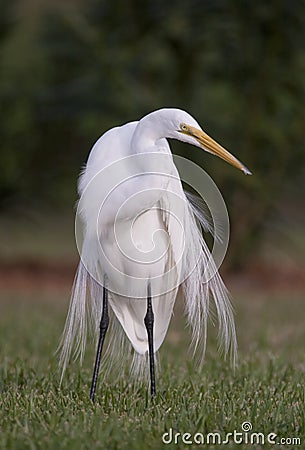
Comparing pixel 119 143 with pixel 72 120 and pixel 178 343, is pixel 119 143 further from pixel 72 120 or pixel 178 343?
pixel 72 120

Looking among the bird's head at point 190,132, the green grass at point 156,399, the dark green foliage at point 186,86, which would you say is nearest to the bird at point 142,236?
the bird's head at point 190,132

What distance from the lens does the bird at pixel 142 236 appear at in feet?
13.1

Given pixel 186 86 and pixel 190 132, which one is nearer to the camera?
pixel 190 132

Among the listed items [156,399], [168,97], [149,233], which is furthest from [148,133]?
[168,97]

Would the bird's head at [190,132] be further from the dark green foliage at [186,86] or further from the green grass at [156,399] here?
the dark green foliage at [186,86]

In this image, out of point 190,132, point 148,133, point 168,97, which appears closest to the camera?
point 190,132

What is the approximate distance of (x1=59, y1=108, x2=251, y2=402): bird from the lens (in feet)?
Answer: 13.1

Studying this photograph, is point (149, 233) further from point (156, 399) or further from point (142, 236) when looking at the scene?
point (156, 399)

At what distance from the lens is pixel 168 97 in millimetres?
11555

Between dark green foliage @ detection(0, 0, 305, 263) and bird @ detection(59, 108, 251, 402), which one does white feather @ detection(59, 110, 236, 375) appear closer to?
bird @ detection(59, 108, 251, 402)

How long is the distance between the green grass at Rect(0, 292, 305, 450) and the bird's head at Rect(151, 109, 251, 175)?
1.15 metres

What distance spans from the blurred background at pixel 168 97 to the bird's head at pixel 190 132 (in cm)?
695

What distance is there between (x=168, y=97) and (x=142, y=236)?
751 centimetres

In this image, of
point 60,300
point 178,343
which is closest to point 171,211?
point 178,343
